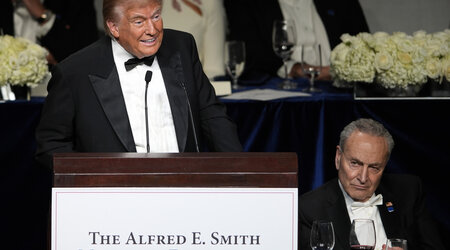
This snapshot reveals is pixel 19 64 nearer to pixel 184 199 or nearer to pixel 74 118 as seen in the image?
pixel 74 118

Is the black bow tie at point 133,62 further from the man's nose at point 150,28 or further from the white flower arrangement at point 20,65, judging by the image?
the white flower arrangement at point 20,65

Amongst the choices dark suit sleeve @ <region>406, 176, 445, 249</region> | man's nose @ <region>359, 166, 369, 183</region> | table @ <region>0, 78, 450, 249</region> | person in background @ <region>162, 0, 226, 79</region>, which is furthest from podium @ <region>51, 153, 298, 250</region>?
person in background @ <region>162, 0, 226, 79</region>

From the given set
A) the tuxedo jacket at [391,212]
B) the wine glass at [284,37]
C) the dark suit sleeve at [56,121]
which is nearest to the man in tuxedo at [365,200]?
the tuxedo jacket at [391,212]

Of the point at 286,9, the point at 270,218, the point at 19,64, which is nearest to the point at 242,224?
the point at 270,218

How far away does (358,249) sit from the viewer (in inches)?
73.2

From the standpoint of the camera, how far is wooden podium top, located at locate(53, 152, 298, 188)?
1359 millimetres

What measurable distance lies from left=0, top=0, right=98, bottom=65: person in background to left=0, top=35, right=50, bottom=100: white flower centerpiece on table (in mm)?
863

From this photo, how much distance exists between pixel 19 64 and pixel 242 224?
210 centimetres

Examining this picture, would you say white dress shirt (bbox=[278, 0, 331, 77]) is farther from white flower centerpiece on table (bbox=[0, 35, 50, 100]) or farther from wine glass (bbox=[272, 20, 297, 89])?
white flower centerpiece on table (bbox=[0, 35, 50, 100])

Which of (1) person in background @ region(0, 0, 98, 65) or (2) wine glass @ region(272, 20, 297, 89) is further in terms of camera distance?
(1) person in background @ region(0, 0, 98, 65)

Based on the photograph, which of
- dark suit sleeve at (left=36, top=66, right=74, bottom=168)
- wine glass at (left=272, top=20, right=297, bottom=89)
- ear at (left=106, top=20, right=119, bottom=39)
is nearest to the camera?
ear at (left=106, top=20, right=119, bottom=39)

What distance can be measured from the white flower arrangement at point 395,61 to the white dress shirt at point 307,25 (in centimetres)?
96

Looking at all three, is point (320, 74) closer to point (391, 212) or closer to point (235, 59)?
point (235, 59)

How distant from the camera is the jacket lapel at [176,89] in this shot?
6.77 feet
